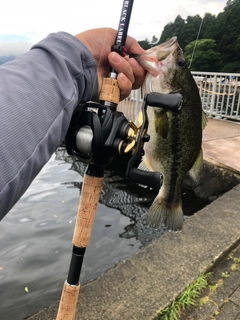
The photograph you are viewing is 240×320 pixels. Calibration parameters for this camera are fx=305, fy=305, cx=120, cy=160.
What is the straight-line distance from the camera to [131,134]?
46.4 inches

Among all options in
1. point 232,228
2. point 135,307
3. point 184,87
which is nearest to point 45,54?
point 184,87

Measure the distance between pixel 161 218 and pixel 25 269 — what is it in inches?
83.9

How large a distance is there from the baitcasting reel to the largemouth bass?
1.60ft

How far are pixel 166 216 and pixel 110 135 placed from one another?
97 cm

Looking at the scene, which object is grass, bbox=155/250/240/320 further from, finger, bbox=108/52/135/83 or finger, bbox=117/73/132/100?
finger, bbox=108/52/135/83

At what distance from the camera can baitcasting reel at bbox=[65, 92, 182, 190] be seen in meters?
1.15

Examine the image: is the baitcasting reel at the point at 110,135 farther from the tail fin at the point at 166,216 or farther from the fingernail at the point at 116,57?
the tail fin at the point at 166,216

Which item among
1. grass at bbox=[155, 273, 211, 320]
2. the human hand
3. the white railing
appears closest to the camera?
the human hand

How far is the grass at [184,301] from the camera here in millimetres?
2164

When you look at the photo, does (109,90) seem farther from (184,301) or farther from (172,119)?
(184,301)

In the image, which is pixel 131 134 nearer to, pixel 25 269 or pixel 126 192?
pixel 25 269

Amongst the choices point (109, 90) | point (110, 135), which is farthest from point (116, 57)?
point (110, 135)

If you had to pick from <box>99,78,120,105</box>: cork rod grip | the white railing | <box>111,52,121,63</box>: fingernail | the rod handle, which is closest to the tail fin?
the rod handle

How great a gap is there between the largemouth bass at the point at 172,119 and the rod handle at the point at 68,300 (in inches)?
30.4
